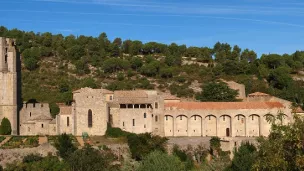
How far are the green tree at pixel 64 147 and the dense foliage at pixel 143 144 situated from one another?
226 inches

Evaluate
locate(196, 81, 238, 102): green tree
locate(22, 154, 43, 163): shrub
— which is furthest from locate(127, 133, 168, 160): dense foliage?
locate(196, 81, 238, 102): green tree

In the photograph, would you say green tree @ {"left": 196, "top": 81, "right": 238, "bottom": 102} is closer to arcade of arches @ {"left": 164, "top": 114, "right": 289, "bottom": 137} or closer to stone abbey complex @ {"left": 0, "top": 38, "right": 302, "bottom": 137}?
stone abbey complex @ {"left": 0, "top": 38, "right": 302, "bottom": 137}

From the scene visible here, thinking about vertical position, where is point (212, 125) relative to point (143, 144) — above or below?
above

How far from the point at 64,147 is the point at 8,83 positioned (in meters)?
12.9

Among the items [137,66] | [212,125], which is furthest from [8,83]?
[137,66]

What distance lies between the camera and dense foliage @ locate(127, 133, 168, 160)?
149 ft

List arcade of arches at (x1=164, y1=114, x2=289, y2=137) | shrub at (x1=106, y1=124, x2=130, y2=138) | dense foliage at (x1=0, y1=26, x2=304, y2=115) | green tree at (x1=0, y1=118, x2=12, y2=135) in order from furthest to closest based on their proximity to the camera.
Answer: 1. dense foliage at (x1=0, y1=26, x2=304, y2=115)
2. arcade of arches at (x1=164, y1=114, x2=289, y2=137)
3. green tree at (x1=0, y1=118, x2=12, y2=135)
4. shrub at (x1=106, y1=124, x2=130, y2=138)

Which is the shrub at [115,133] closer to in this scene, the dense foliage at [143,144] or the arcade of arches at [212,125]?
the dense foliage at [143,144]

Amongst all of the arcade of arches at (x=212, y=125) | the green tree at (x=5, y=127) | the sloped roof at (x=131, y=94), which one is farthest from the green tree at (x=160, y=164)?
the green tree at (x=5, y=127)

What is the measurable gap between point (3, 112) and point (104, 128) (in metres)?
11.0

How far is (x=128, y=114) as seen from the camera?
54500 millimetres

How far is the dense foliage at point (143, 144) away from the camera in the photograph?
1786 inches

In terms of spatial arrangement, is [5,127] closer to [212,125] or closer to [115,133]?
[115,133]

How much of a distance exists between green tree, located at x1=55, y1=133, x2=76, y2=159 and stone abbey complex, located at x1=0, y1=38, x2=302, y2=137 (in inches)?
255
